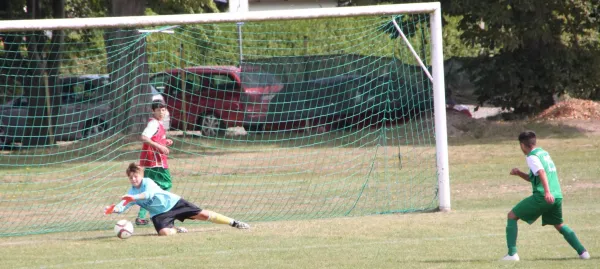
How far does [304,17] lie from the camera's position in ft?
Answer: 37.0

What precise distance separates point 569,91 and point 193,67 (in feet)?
35.5

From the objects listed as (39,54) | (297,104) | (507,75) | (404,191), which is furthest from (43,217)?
(507,75)

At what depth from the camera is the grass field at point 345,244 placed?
8.23m

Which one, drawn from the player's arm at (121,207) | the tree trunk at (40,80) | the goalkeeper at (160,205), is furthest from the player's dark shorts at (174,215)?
the tree trunk at (40,80)

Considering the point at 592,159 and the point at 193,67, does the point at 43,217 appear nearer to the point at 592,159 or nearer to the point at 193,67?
the point at 193,67

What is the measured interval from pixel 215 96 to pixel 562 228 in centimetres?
1157

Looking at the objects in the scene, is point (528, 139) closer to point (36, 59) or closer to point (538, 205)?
point (538, 205)

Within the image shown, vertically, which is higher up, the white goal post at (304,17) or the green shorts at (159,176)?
the white goal post at (304,17)

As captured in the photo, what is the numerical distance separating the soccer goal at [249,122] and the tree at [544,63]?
4.00 metres

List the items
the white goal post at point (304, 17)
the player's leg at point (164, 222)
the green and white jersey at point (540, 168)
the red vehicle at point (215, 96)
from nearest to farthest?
1. the green and white jersey at point (540, 168)
2. the player's leg at point (164, 222)
3. the white goal post at point (304, 17)
4. the red vehicle at point (215, 96)

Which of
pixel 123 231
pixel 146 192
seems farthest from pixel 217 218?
pixel 123 231

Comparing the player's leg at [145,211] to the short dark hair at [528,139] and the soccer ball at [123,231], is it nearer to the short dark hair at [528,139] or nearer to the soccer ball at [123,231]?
the soccer ball at [123,231]

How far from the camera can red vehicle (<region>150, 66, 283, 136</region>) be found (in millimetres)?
18094

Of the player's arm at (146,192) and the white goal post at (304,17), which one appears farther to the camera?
the white goal post at (304,17)
